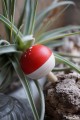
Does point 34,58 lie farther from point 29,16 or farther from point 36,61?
point 29,16

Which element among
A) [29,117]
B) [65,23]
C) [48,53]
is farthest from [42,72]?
[65,23]

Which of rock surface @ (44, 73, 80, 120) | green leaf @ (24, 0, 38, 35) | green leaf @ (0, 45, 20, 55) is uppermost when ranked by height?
green leaf @ (24, 0, 38, 35)

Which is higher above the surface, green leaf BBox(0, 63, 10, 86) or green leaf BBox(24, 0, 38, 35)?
green leaf BBox(24, 0, 38, 35)

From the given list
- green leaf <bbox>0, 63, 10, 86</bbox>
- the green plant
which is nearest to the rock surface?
the green plant

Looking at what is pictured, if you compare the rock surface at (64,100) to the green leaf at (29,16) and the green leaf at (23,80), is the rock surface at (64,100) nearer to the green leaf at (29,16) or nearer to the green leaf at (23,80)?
the green leaf at (23,80)

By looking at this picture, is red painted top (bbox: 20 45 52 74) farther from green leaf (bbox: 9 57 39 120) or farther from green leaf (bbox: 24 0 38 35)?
green leaf (bbox: 24 0 38 35)

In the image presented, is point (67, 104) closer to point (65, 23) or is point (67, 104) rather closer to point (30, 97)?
point (30, 97)
